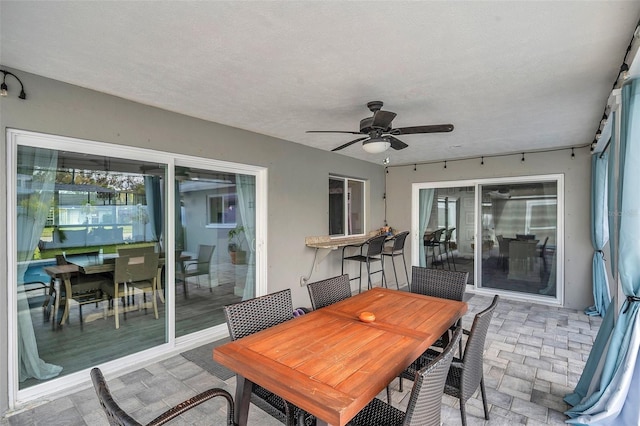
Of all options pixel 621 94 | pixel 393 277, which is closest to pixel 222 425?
pixel 621 94

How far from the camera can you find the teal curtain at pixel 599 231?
4.20 metres

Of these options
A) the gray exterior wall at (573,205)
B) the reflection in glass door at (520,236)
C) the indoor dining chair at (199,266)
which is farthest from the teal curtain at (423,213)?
the indoor dining chair at (199,266)

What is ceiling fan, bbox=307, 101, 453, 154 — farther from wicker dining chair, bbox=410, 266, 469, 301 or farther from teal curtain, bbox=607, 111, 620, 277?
wicker dining chair, bbox=410, 266, 469, 301

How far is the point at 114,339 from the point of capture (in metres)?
2.88

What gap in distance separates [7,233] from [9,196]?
263 millimetres

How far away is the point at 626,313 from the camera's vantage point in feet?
6.54

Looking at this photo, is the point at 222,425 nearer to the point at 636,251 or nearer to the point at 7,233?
the point at 7,233

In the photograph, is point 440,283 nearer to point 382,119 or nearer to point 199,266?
point 382,119

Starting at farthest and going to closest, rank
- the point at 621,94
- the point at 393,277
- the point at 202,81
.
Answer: the point at 393,277
the point at 202,81
the point at 621,94

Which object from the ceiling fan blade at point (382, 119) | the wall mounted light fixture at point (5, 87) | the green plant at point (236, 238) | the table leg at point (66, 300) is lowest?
the table leg at point (66, 300)

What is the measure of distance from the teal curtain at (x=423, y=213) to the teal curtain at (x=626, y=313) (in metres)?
4.09

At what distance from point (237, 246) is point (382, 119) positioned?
2367 mm

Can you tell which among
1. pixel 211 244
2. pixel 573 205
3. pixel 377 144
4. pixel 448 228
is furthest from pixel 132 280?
pixel 573 205

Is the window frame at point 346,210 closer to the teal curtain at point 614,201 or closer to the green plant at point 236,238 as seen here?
the green plant at point 236,238
